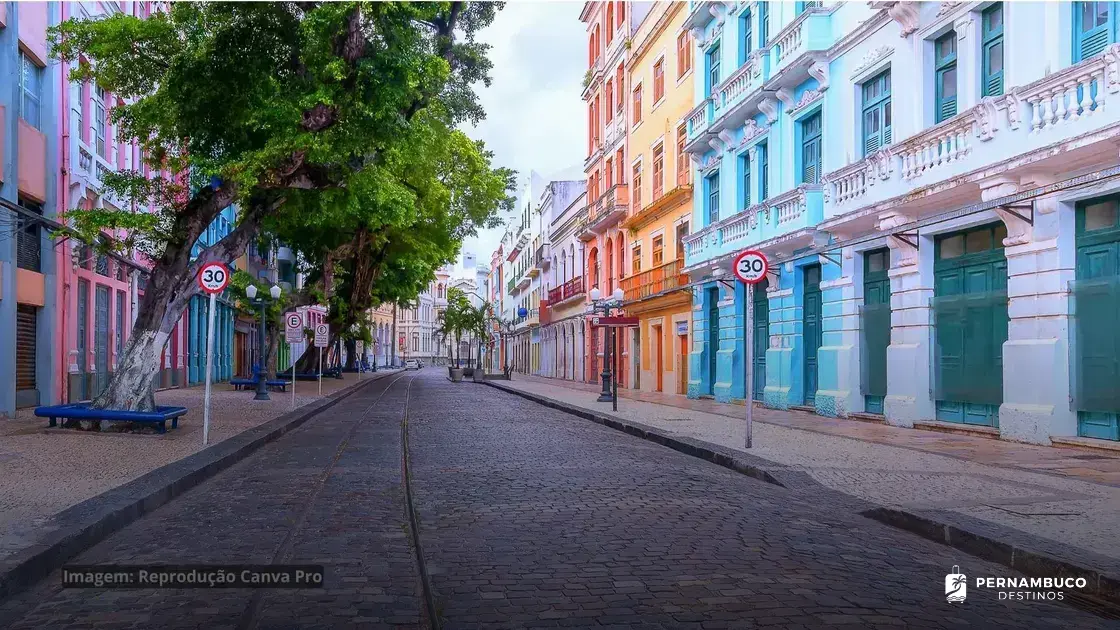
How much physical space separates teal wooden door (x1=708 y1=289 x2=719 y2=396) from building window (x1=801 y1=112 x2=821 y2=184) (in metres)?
7.09

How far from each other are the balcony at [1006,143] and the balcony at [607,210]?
847 inches

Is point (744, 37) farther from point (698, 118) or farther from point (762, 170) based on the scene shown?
point (762, 170)

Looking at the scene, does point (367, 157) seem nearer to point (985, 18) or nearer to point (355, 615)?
point (985, 18)

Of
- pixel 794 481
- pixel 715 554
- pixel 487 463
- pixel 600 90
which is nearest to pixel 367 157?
pixel 487 463

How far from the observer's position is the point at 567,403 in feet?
86.3

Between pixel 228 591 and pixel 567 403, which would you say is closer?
pixel 228 591

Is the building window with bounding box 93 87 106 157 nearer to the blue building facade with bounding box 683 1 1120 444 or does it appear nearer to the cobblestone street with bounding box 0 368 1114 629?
the cobblestone street with bounding box 0 368 1114 629

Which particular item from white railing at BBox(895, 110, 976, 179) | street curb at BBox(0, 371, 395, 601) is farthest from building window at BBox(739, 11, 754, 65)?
street curb at BBox(0, 371, 395, 601)

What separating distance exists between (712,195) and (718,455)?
16974mm

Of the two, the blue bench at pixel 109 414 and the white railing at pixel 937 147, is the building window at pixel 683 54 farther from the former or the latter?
the blue bench at pixel 109 414

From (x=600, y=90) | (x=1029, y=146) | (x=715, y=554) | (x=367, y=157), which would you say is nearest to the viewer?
(x=715, y=554)

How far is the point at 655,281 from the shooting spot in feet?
113

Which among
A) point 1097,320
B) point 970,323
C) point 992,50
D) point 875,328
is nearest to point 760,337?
point 875,328

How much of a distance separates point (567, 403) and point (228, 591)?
2079 centimetres
